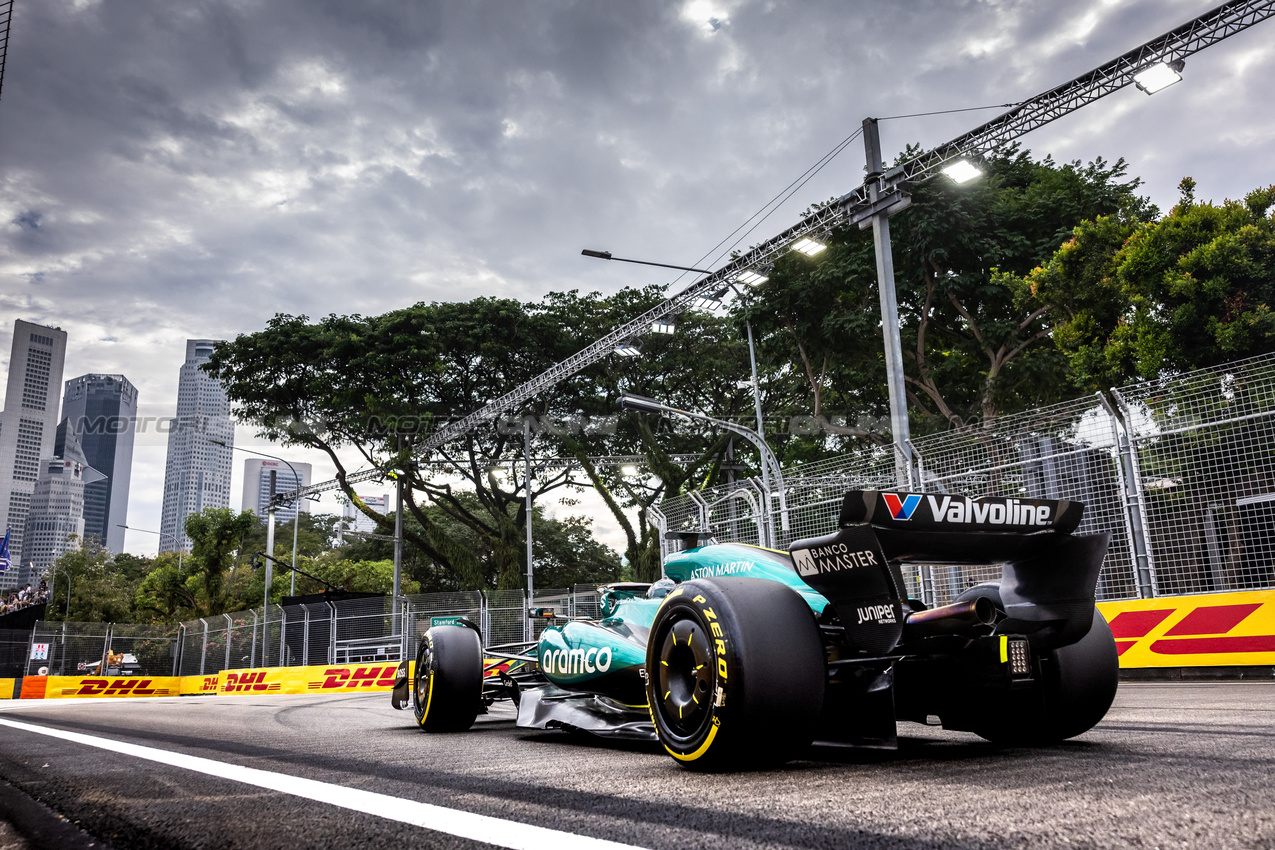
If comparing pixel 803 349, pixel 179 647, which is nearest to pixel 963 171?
pixel 803 349

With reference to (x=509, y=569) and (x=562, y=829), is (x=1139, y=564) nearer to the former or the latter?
(x=562, y=829)

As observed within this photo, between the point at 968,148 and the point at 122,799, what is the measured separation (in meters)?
14.6

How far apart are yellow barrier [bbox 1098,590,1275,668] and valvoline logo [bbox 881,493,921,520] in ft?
23.2

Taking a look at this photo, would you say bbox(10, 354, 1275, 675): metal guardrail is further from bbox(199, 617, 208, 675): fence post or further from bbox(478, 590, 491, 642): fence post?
bbox(199, 617, 208, 675): fence post

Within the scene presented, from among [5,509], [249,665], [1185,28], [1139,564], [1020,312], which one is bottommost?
[249,665]

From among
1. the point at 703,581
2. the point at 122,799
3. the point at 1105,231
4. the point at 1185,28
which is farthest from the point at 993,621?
the point at 1105,231

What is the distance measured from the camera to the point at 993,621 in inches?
109

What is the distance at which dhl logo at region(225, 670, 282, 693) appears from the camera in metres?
21.7

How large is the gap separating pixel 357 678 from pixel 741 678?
742 inches

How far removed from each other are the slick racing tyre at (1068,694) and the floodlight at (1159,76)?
12003mm

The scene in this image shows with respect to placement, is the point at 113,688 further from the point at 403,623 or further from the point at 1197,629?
the point at 1197,629

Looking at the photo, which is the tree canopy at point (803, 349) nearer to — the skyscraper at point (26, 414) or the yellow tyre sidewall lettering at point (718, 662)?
the yellow tyre sidewall lettering at point (718, 662)

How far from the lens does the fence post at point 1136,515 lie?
8648 millimetres

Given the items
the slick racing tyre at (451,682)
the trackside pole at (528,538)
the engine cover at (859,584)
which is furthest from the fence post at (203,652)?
the engine cover at (859,584)
